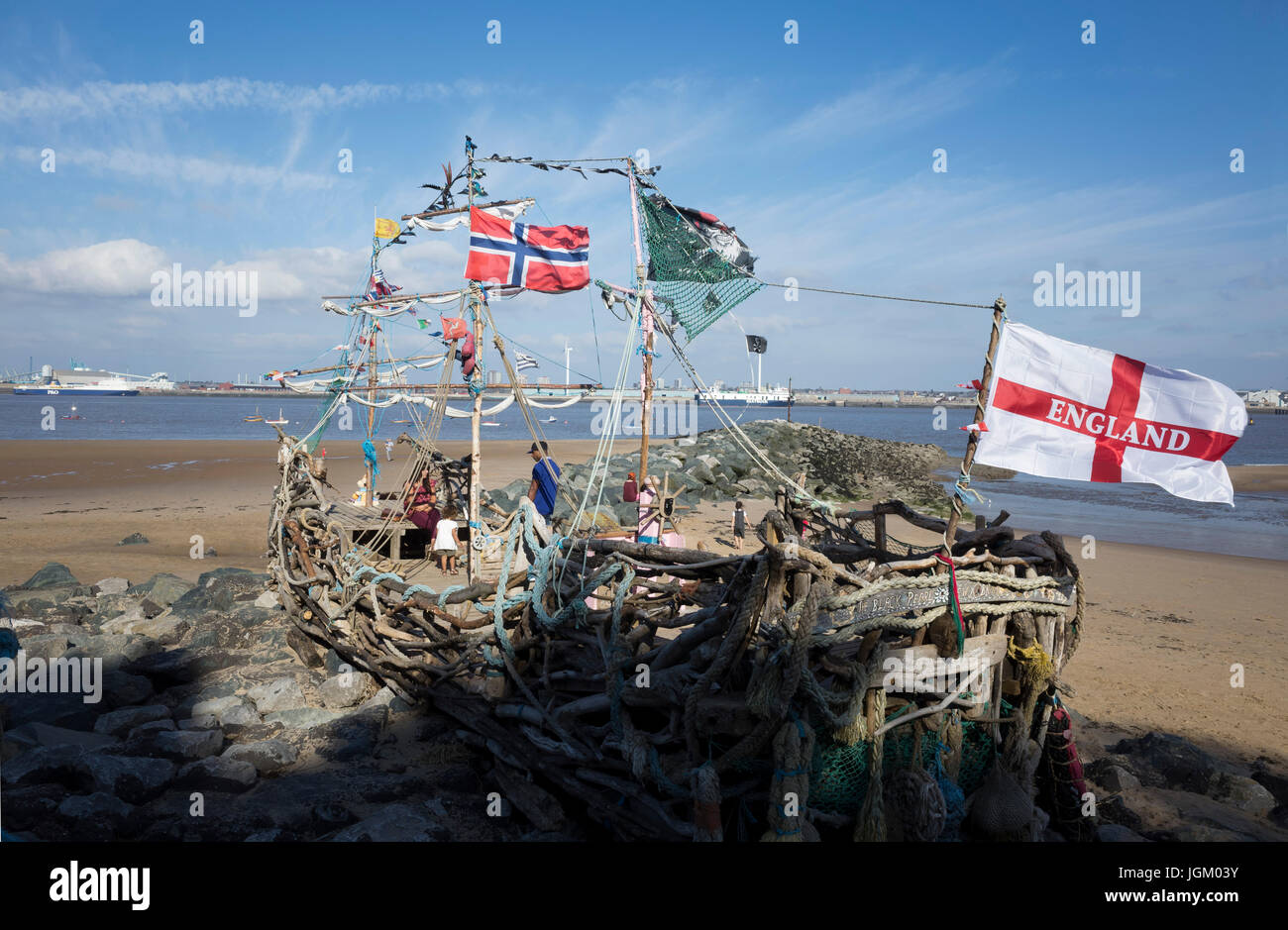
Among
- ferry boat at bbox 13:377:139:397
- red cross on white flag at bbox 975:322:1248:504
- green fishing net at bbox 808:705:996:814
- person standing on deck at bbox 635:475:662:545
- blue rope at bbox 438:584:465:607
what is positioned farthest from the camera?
ferry boat at bbox 13:377:139:397

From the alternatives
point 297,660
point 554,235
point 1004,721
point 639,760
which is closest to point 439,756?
point 639,760

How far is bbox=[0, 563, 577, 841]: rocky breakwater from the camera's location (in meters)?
5.16

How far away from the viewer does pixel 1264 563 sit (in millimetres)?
15773

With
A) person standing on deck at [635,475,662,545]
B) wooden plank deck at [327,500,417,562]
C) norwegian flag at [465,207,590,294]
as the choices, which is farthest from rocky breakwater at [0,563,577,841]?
norwegian flag at [465,207,590,294]

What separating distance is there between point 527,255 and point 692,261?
345cm

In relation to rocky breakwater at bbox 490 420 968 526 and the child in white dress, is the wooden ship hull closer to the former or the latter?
the child in white dress

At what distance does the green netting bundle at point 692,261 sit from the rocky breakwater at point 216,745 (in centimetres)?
533

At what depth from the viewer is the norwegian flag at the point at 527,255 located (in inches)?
413

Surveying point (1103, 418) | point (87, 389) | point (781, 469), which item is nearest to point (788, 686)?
point (1103, 418)

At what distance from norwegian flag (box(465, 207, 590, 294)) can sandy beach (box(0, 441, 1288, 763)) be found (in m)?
7.02

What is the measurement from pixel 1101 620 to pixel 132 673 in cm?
1273

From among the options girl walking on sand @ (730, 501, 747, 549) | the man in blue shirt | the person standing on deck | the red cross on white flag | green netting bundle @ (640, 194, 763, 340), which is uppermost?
green netting bundle @ (640, 194, 763, 340)

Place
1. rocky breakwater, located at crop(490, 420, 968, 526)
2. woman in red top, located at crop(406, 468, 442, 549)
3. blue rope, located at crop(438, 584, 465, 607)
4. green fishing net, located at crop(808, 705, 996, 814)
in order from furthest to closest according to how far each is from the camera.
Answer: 1. rocky breakwater, located at crop(490, 420, 968, 526)
2. woman in red top, located at crop(406, 468, 442, 549)
3. blue rope, located at crop(438, 584, 465, 607)
4. green fishing net, located at crop(808, 705, 996, 814)
